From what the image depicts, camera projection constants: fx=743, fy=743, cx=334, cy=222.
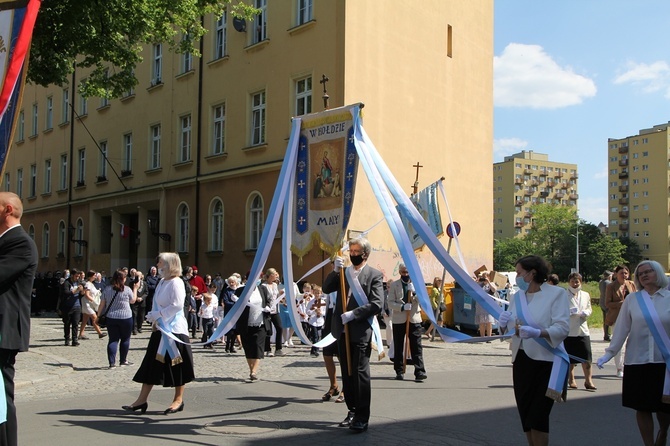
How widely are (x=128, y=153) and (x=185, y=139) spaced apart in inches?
208

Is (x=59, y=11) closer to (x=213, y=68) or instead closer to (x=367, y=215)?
(x=367, y=215)

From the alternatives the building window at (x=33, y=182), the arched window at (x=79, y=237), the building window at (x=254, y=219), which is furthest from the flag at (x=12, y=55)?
the building window at (x=33, y=182)

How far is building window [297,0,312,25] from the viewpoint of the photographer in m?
25.8

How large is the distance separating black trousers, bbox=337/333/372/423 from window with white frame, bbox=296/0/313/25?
19.5m

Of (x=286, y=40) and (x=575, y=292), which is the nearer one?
(x=575, y=292)

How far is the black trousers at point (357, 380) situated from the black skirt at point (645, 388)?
101 inches

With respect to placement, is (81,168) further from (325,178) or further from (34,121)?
(325,178)

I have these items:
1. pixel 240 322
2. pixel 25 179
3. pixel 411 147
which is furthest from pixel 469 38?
pixel 25 179

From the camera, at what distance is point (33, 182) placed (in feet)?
145

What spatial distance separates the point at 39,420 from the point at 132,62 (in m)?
11.4

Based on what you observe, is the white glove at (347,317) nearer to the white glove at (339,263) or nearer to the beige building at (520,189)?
the white glove at (339,263)

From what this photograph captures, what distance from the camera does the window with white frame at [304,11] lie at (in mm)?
25797

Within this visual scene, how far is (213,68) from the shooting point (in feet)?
96.9

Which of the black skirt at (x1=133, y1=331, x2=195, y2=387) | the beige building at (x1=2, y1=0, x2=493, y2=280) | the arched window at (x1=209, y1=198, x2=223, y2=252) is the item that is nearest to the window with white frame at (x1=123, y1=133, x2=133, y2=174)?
the beige building at (x1=2, y1=0, x2=493, y2=280)
